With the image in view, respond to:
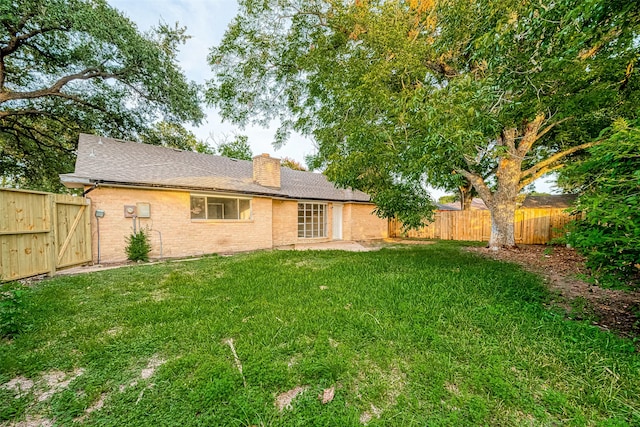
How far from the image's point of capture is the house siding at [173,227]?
7773 mm

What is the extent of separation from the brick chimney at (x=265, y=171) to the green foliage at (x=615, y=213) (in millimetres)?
10404

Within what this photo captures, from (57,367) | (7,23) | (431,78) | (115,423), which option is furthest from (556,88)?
(7,23)

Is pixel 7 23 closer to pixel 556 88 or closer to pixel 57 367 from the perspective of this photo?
pixel 57 367

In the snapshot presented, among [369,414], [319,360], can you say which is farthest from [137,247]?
[369,414]

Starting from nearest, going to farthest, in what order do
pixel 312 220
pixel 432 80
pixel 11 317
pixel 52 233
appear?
pixel 11 317, pixel 52 233, pixel 432 80, pixel 312 220

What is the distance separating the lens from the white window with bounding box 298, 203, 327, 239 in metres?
13.1

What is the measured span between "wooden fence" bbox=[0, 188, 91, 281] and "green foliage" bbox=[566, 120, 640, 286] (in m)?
8.96

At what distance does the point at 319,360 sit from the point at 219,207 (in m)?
8.92

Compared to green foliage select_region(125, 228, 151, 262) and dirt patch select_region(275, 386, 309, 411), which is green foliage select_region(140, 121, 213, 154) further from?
dirt patch select_region(275, 386, 309, 411)

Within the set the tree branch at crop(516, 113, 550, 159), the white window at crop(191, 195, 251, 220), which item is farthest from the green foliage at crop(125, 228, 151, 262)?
the tree branch at crop(516, 113, 550, 159)

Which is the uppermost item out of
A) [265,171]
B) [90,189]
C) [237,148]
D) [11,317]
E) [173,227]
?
[237,148]

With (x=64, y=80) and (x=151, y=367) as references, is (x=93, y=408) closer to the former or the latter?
(x=151, y=367)

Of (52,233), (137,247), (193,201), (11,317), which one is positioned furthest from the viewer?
(193,201)

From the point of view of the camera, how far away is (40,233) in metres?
5.69
